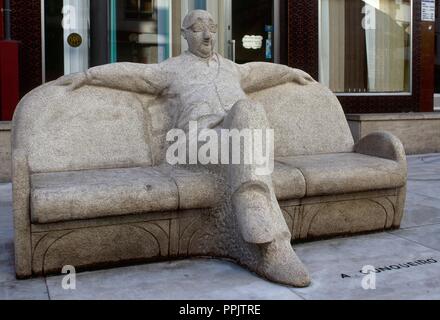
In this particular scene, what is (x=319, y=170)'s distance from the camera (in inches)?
149

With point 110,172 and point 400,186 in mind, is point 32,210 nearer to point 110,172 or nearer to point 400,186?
point 110,172

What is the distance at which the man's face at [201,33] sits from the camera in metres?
4.07

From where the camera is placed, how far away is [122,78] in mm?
4074

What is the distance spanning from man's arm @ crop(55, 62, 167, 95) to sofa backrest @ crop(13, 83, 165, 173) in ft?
0.17

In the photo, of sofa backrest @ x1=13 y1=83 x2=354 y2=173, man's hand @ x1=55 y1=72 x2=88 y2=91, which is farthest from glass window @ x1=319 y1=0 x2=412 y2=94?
man's hand @ x1=55 y1=72 x2=88 y2=91

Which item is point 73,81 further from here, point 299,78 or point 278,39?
point 278,39

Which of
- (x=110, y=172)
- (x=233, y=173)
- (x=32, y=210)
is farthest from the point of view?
(x=110, y=172)

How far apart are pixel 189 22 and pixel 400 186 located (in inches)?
71.4

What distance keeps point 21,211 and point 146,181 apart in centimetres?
68

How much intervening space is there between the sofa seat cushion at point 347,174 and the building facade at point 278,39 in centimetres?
405

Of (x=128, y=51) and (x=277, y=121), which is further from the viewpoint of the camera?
(x=128, y=51)

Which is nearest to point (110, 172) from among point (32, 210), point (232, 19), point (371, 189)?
point (32, 210)

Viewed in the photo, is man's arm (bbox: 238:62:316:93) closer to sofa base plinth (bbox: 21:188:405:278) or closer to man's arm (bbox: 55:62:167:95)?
man's arm (bbox: 55:62:167:95)

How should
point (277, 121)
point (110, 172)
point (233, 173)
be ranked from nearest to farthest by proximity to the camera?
point (233, 173) < point (110, 172) < point (277, 121)
